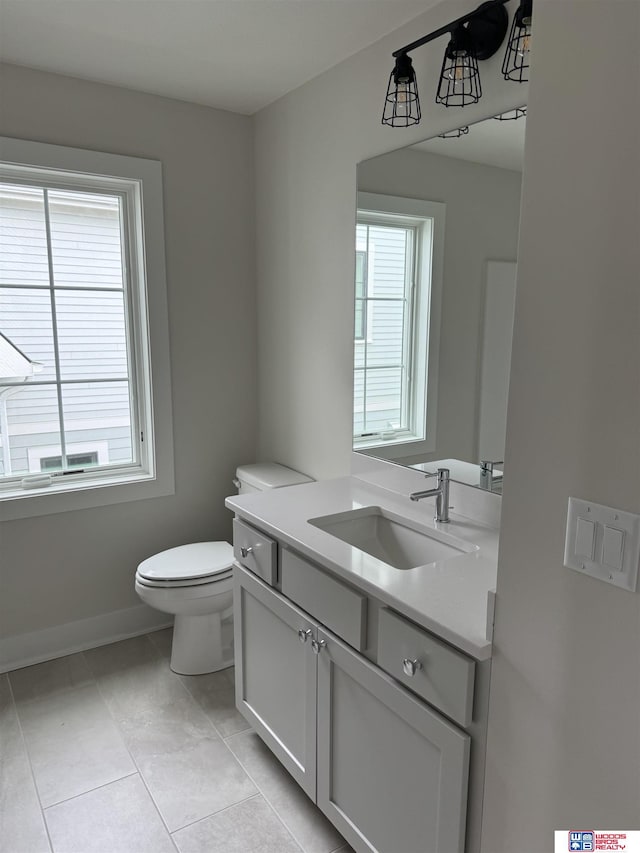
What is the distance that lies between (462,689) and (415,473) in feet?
3.15

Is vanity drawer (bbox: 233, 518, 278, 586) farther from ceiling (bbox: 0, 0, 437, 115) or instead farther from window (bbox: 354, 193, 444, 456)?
ceiling (bbox: 0, 0, 437, 115)

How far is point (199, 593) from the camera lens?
2.39 meters

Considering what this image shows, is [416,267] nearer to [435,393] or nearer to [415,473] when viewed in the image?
[435,393]

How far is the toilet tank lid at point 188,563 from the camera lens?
7.87 feet

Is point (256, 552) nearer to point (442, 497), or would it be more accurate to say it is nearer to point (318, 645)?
point (318, 645)

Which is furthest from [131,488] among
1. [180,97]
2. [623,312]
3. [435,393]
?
[623,312]

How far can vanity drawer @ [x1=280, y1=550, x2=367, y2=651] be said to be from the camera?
1.45 metres

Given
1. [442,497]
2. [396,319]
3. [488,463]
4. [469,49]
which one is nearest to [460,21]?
[469,49]

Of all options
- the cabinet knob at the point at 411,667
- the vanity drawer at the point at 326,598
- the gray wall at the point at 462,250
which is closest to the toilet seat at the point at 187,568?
the vanity drawer at the point at 326,598

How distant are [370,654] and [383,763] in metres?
0.26

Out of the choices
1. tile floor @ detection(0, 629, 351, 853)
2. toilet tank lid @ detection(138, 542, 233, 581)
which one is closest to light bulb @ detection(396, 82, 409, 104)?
toilet tank lid @ detection(138, 542, 233, 581)

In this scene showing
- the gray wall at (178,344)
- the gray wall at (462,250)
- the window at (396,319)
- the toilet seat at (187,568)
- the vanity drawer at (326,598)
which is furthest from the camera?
the gray wall at (178,344)

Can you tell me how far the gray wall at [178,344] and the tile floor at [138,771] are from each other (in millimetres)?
415

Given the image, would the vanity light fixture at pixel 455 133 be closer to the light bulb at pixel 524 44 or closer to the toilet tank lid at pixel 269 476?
the light bulb at pixel 524 44
